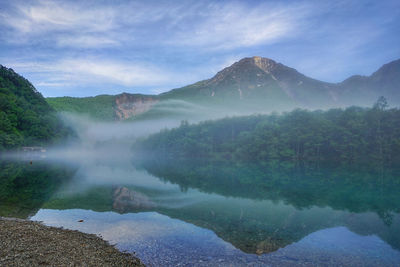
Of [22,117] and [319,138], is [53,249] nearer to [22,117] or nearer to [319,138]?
[319,138]

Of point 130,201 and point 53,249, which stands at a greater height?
point 53,249

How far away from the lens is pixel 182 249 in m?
13.4

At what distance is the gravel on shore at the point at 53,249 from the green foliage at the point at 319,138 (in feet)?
312

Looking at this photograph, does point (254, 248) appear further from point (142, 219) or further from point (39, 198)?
point (39, 198)

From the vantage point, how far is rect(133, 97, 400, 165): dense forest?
92.8 m

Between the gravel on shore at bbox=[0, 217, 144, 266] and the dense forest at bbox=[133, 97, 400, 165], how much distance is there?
324 feet

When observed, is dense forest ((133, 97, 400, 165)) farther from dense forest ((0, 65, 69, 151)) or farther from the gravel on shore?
the gravel on shore

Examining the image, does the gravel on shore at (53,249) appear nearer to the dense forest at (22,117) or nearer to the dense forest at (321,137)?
the dense forest at (321,137)

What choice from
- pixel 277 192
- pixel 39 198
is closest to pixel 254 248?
pixel 277 192

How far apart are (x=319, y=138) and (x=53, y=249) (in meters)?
103

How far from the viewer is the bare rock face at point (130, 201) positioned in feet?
75.8

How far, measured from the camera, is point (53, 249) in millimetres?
11031

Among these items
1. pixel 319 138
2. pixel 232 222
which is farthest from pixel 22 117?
pixel 319 138

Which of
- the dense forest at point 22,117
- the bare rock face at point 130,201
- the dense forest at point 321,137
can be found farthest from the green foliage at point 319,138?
the dense forest at point 22,117
